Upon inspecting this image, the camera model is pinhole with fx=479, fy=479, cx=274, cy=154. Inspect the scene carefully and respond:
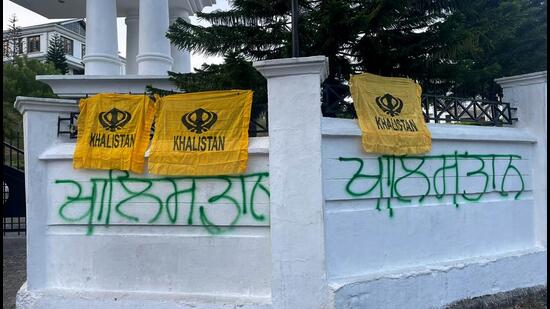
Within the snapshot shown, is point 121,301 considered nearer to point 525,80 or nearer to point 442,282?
point 442,282

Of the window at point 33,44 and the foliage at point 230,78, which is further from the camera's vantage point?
the window at point 33,44

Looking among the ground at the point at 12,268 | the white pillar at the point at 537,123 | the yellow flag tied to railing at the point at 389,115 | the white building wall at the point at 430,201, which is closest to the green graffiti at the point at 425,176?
the white building wall at the point at 430,201

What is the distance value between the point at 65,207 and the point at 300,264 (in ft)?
8.34

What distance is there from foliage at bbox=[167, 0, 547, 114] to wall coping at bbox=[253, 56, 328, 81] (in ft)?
5.62

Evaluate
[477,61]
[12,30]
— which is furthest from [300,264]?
[12,30]

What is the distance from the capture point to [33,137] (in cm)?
499

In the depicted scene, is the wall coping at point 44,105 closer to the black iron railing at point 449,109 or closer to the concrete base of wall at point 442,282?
the black iron railing at point 449,109

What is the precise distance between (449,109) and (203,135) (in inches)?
115

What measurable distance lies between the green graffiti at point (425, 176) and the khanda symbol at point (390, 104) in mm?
496

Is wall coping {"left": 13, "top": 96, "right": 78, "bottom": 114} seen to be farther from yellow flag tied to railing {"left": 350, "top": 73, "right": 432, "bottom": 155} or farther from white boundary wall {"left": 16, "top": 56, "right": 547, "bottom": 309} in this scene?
yellow flag tied to railing {"left": 350, "top": 73, "right": 432, "bottom": 155}

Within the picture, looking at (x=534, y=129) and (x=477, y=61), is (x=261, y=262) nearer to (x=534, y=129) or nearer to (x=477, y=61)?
(x=534, y=129)

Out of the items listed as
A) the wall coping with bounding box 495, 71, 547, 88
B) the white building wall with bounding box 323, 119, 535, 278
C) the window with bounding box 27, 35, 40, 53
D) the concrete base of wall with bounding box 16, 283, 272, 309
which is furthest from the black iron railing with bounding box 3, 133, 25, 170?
the window with bounding box 27, 35, 40, 53

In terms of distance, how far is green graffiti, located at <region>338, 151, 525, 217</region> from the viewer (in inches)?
187

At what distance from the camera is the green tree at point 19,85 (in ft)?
54.9
